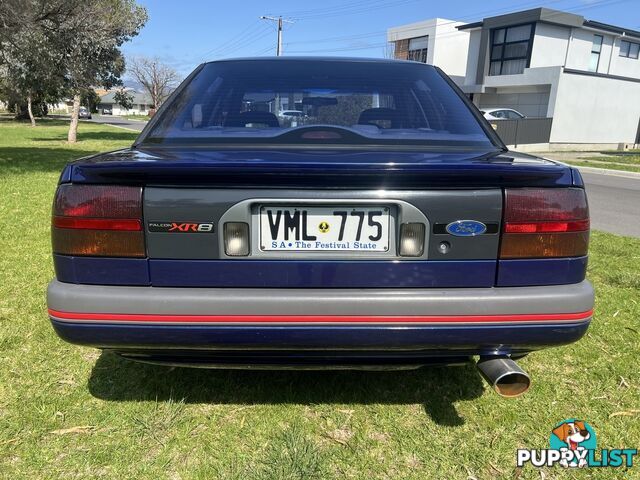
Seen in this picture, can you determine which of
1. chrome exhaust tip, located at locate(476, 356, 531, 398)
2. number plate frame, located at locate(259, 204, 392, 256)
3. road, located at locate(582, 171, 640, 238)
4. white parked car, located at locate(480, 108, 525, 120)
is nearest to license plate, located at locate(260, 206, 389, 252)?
number plate frame, located at locate(259, 204, 392, 256)

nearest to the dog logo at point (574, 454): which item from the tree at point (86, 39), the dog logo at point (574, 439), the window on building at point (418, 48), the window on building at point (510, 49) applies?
the dog logo at point (574, 439)

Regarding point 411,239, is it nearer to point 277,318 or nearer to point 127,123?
point 277,318

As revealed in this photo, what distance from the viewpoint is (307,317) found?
1702 mm

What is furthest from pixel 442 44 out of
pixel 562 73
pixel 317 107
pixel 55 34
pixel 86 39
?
pixel 317 107

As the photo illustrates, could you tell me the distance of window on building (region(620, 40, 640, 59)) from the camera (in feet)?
97.7

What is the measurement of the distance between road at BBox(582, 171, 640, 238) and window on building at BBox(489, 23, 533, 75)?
1595 cm

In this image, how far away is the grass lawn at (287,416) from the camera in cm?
193

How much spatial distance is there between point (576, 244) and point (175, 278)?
1.43 meters

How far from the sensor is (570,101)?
2312 cm

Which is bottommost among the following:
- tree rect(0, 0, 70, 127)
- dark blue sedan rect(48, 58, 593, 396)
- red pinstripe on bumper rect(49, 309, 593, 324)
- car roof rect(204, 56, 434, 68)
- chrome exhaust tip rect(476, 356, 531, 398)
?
chrome exhaust tip rect(476, 356, 531, 398)

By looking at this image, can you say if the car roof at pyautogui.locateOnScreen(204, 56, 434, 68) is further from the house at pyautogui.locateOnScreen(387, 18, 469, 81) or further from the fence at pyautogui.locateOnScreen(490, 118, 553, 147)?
the house at pyautogui.locateOnScreen(387, 18, 469, 81)

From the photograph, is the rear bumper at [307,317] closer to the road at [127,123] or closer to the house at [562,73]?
the house at [562,73]

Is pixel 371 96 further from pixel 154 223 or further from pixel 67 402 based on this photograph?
pixel 67 402

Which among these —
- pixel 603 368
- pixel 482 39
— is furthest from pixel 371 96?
pixel 482 39
